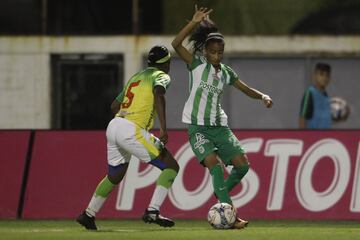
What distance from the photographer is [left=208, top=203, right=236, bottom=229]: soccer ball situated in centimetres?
1450

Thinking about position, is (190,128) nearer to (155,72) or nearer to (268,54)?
(155,72)

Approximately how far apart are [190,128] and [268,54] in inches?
377

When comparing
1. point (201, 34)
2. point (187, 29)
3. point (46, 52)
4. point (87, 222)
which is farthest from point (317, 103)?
point (46, 52)

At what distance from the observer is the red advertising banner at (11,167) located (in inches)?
701

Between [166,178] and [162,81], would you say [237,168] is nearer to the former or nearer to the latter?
[166,178]

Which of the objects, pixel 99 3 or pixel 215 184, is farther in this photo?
pixel 99 3

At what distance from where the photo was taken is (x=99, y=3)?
24094 mm

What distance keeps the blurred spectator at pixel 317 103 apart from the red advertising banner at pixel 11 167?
4166mm

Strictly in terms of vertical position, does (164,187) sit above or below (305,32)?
below

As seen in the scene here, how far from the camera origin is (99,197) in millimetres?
14867

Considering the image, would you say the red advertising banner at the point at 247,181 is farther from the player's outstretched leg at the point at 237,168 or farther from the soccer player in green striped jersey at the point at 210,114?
the soccer player in green striped jersey at the point at 210,114

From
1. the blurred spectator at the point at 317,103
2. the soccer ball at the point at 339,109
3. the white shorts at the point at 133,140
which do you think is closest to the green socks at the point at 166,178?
the white shorts at the point at 133,140

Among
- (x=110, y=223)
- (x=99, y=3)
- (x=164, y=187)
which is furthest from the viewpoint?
(x=99, y=3)

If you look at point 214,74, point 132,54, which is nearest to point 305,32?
point 132,54
